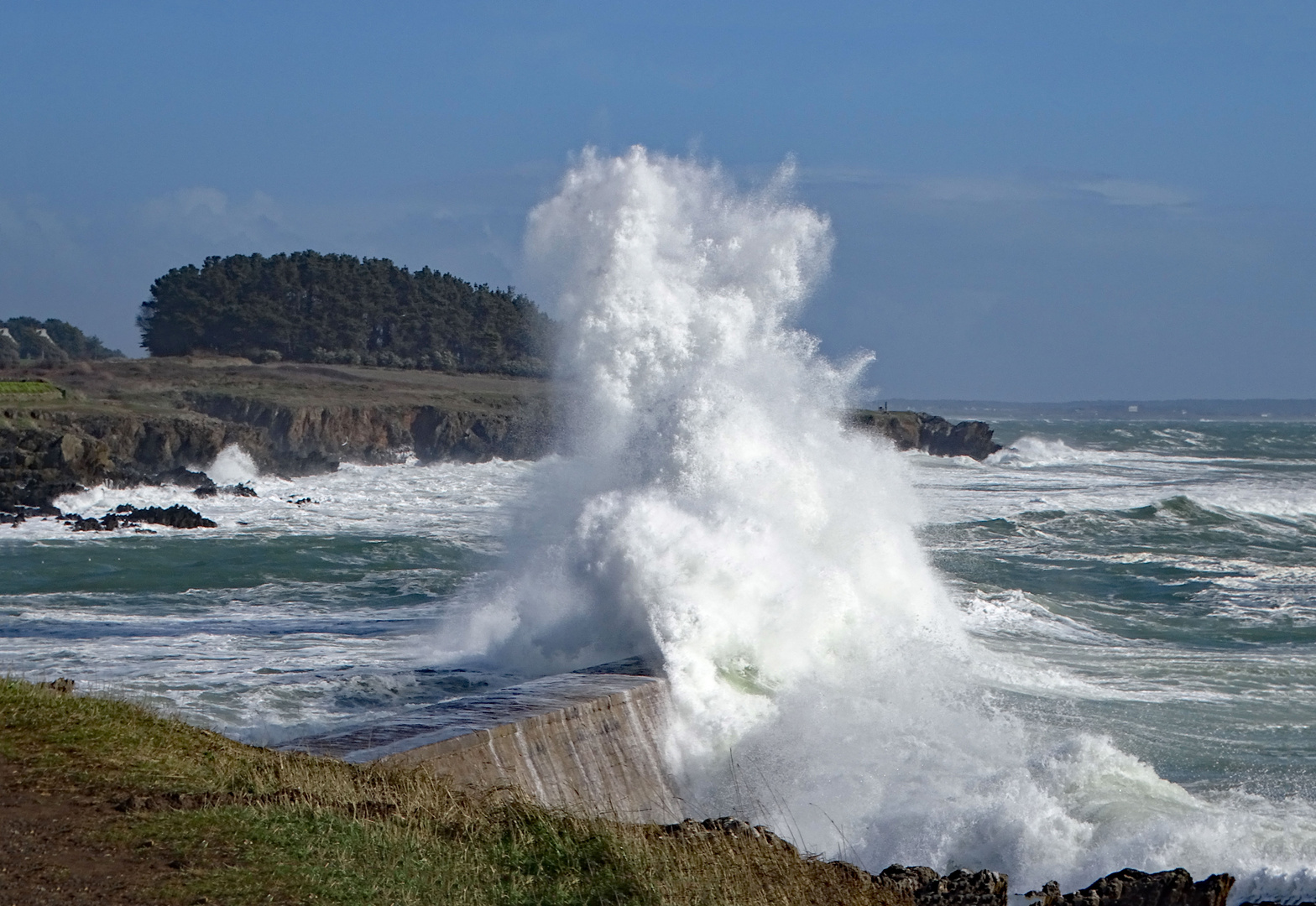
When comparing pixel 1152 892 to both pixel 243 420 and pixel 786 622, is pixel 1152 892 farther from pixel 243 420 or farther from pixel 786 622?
pixel 243 420

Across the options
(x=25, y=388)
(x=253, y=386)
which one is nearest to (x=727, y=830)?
(x=25, y=388)

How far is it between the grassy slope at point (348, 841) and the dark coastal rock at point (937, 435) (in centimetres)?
5927

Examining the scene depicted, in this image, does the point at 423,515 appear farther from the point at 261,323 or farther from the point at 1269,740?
the point at 261,323

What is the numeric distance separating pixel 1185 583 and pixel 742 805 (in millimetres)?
13806

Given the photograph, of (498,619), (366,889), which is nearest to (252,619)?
(498,619)

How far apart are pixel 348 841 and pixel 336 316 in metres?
74.5

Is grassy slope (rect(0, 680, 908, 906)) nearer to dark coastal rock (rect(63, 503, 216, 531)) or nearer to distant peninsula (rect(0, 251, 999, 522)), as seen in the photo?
distant peninsula (rect(0, 251, 999, 522))

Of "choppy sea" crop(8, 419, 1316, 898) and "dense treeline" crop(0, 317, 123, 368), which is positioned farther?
"dense treeline" crop(0, 317, 123, 368)

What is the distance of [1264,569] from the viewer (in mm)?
23266

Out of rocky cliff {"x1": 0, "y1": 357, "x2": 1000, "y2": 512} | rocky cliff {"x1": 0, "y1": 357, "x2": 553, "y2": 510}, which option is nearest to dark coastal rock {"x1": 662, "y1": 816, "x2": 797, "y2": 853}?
rocky cliff {"x1": 0, "y1": 357, "x2": 1000, "y2": 512}

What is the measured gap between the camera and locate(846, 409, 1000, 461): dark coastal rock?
217 feet

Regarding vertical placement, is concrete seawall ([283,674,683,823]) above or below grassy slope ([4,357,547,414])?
below

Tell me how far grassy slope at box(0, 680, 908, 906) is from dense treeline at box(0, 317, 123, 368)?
304 feet

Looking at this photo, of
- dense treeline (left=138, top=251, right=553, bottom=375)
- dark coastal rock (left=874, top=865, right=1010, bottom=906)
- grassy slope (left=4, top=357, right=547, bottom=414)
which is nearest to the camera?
dark coastal rock (left=874, top=865, right=1010, bottom=906)
